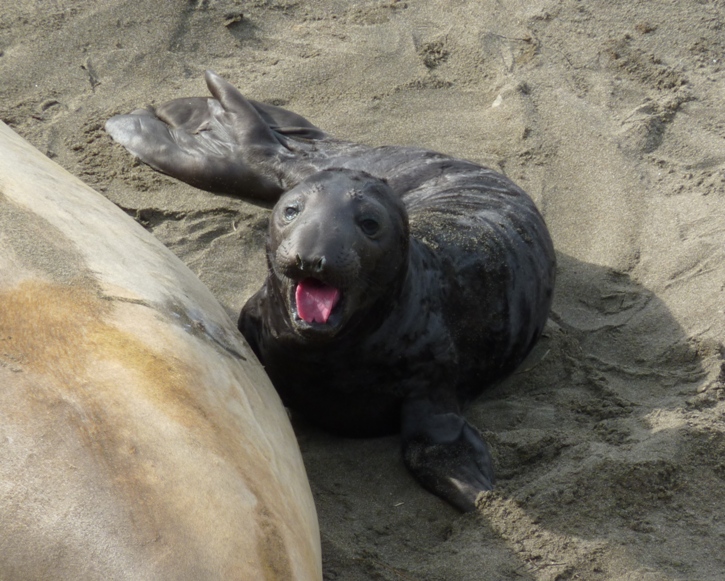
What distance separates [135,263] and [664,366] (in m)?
2.19

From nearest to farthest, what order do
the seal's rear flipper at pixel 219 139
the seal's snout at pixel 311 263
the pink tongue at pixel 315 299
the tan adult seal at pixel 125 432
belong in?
1. the tan adult seal at pixel 125 432
2. the seal's snout at pixel 311 263
3. the pink tongue at pixel 315 299
4. the seal's rear flipper at pixel 219 139

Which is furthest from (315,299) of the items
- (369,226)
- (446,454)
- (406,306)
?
(446,454)

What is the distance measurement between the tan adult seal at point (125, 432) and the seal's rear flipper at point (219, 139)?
2153mm

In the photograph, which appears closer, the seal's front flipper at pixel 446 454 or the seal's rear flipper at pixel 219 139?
the seal's front flipper at pixel 446 454

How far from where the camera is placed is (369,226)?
3.44 m

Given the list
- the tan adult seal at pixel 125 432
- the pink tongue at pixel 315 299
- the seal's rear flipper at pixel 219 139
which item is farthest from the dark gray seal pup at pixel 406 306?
the seal's rear flipper at pixel 219 139

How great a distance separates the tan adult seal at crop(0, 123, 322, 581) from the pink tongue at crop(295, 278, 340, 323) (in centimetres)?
32

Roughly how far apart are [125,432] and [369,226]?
1.39 meters

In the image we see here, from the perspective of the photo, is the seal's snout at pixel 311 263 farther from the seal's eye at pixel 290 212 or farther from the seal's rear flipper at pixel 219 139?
the seal's rear flipper at pixel 219 139

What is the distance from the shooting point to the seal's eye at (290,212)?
3446 millimetres

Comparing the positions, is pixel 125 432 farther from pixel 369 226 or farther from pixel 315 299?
pixel 369 226

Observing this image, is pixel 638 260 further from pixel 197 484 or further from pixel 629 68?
pixel 197 484

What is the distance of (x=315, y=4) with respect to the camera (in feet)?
22.1

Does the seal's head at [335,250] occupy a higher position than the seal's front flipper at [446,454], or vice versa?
the seal's head at [335,250]
